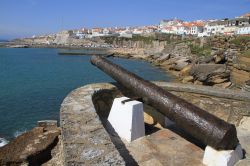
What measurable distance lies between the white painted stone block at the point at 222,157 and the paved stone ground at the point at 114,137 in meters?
0.11

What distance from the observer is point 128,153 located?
4.23 m

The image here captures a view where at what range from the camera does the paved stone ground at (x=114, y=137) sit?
115 inches

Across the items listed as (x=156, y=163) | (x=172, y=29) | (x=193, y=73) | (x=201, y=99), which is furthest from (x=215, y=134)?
(x=172, y=29)

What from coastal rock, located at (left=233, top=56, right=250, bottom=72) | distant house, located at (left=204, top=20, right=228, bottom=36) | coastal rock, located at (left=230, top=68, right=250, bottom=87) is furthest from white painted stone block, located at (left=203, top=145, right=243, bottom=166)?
distant house, located at (left=204, top=20, right=228, bottom=36)

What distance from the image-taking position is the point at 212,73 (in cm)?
2525

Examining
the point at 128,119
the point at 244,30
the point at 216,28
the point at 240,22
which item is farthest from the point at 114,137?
the point at 216,28

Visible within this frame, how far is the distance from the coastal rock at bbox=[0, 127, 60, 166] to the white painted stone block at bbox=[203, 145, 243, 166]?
2574 mm

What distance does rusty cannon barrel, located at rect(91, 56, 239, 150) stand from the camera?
3.41 metres

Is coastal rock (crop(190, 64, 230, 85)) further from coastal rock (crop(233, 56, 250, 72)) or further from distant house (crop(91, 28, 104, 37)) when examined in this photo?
distant house (crop(91, 28, 104, 37))

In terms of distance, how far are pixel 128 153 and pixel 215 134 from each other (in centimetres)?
139

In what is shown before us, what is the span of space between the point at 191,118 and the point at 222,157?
2.01 ft

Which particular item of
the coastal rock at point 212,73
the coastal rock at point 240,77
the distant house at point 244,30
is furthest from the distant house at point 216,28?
the coastal rock at point 240,77

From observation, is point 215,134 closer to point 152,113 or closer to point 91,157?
point 91,157

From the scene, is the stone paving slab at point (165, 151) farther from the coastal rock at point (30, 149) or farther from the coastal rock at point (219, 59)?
the coastal rock at point (219, 59)
